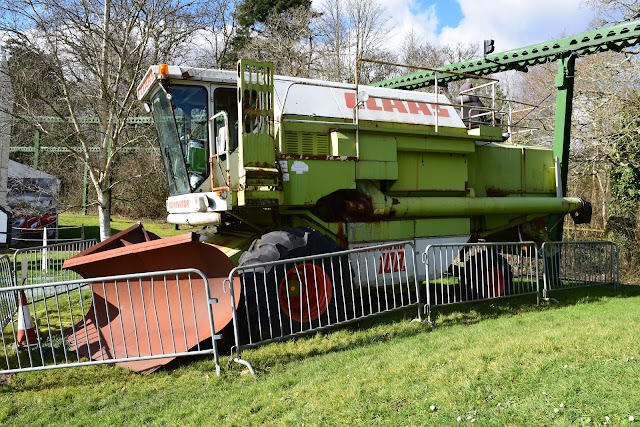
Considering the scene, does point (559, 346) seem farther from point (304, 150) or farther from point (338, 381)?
point (304, 150)

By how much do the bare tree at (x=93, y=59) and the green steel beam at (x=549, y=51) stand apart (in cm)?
591

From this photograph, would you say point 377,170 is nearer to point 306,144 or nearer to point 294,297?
point 306,144

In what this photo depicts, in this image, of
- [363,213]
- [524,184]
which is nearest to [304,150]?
[363,213]

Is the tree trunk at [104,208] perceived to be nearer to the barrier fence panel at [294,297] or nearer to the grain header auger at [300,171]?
the grain header auger at [300,171]

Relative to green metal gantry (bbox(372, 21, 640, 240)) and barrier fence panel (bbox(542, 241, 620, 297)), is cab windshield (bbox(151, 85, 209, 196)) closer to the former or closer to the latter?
green metal gantry (bbox(372, 21, 640, 240))

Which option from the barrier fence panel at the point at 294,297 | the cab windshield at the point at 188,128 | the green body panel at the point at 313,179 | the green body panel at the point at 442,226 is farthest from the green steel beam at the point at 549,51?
the barrier fence panel at the point at 294,297

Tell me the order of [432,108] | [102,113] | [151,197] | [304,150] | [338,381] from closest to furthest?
[338,381], [304,150], [432,108], [102,113], [151,197]

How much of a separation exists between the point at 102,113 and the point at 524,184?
31.2 ft

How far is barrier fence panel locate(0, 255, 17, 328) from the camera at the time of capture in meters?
6.39

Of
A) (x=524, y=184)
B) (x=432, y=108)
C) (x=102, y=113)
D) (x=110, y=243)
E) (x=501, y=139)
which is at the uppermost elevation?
(x=102, y=113)

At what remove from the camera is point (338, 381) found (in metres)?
4.27

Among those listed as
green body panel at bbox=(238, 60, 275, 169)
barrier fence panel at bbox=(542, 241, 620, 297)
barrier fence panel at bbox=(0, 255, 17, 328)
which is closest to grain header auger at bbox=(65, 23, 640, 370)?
green body panel at bbox=(238, 60, 275, 169)

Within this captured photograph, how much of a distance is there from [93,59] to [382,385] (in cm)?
986

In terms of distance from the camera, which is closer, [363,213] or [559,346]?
[559,346]
